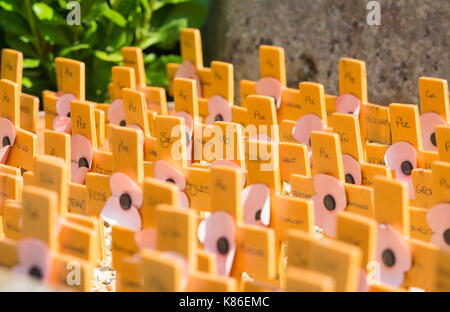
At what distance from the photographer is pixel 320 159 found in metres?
1.29

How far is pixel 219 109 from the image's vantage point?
1840 millimetres

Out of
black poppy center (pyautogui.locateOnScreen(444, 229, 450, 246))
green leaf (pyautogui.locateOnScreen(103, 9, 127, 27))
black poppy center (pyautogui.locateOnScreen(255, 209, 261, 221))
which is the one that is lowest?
black poppy center (pyautogui.locateOnScreen(444, 229, 450, 246))

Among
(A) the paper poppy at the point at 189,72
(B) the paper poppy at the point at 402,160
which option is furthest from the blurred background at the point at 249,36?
(B) the paper poppy at the point at 402,160

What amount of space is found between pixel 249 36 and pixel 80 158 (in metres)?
1.10

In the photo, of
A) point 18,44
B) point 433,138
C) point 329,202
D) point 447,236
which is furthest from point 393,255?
point 18,44

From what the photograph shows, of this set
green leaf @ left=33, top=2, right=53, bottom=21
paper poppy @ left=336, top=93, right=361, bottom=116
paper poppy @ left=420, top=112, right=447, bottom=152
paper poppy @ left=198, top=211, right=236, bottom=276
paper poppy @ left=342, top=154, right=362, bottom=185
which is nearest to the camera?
paper poppy @ left=198, top=211, right=236, bottom=276

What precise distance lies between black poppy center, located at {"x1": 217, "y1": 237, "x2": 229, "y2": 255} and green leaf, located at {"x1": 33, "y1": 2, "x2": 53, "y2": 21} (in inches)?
54.9

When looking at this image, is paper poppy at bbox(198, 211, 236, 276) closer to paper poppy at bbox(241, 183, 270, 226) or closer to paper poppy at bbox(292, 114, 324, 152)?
paper poppy at bbox(241, 183, 270, 226)

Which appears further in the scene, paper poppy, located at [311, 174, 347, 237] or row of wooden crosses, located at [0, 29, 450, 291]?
paper poppy, located at [311, 174, 347, 237]

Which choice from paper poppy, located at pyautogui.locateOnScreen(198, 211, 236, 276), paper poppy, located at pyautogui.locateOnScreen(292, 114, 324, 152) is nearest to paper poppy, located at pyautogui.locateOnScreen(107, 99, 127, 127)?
paper poppy, located at pyautogui.locateOnScreen(292, 114, 324, 152)

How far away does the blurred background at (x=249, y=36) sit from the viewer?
202cm

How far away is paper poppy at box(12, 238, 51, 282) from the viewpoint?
98cm
